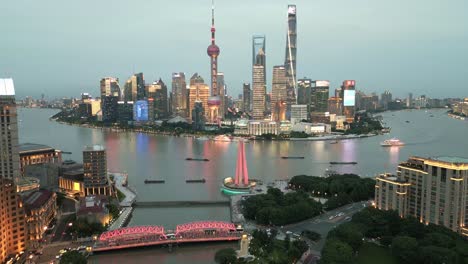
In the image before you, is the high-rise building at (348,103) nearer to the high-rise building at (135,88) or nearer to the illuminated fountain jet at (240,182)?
the high-rise building at (135,88)

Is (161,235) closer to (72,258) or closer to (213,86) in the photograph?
(72,258)

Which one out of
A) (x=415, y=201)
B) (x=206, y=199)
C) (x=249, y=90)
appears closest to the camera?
(x=415, y=201)

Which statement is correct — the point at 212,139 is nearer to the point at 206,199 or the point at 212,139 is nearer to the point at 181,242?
the point at 206,199

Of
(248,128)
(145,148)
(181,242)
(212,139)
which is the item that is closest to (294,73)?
(248,128)

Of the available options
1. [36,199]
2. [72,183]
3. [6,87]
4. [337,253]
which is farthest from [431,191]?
[6,87]

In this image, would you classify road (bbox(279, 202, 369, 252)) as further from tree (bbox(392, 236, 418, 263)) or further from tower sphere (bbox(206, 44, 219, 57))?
tower sphere (bbox(206, 44, 219, 57))

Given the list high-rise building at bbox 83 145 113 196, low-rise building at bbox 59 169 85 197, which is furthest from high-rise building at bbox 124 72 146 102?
high-rise building at bbox 83 145 113 196
